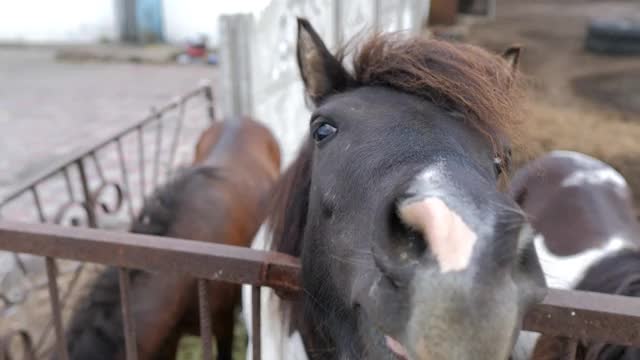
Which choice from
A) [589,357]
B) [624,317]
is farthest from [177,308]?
[624,317]

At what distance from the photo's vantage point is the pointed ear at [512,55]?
178 cm

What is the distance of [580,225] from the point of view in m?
3.12

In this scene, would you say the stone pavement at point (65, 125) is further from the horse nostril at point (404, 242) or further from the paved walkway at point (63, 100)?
the horse nostril at point (404, 242)

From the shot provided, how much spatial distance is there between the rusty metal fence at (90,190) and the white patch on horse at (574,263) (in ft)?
6.36

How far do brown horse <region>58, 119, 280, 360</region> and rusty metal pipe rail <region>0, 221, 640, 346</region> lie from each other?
2.09 feet

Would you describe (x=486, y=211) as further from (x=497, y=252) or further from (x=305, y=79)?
(x=305, y=79)

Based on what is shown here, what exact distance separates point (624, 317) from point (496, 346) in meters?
0.59

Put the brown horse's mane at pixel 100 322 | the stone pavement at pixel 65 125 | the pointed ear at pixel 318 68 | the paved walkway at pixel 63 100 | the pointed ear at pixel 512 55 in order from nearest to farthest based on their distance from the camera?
the pointed ear at pixel 318 68, the pointed ear at pixel 512 55, the brown horse's mane at pixel 100 322, the stone pavement at pixel 65 125, the paved walkway at pixel 63 100

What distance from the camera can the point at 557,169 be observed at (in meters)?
3.48

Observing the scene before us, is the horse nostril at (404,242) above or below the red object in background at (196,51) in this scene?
above

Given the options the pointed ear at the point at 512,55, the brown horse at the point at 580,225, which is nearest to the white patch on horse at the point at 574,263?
the brown horse at the point at 580,225

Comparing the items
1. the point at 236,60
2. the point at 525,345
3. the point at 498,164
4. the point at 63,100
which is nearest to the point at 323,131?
the point at 498,164

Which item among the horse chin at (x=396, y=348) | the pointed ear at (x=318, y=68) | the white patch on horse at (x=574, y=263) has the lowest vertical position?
the white patch on horse at (x=574, y=263)

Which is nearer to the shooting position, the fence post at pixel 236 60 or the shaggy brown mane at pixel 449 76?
the shaggy brown mane at pixel 449 76
